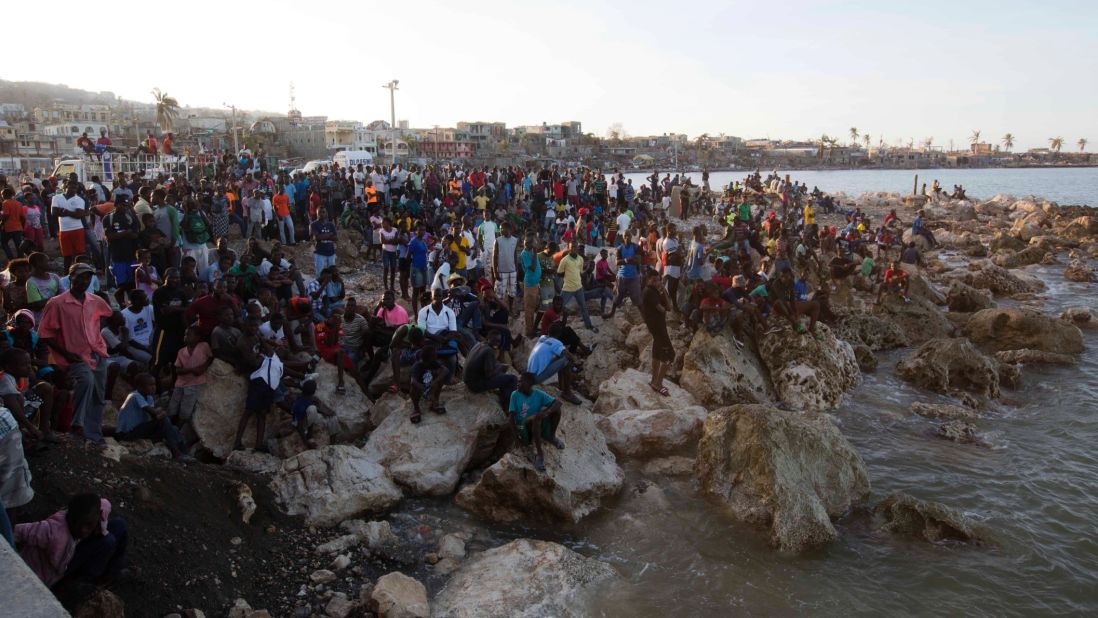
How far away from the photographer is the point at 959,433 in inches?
425

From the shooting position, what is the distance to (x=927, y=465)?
983cm

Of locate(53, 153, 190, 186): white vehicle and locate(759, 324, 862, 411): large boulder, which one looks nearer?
locate(759, 324, 862, 411): large boulder

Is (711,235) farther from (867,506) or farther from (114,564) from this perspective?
(114,564)

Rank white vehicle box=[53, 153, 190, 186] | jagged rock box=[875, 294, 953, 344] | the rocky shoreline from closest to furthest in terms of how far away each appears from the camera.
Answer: the rocky shoreline
jagged rock box=[875, 294, 953, 344]
white vehicle box=[53, 153, 190, 186]

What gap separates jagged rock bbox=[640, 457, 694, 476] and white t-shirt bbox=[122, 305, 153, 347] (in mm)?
6485

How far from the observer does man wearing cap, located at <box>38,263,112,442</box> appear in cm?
702

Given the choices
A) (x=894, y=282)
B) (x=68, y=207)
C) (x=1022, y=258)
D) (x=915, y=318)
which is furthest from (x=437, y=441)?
(x=1022, y=258)

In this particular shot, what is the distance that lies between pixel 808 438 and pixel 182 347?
7665mm

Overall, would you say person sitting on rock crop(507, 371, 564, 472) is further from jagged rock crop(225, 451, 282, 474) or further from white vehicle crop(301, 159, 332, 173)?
white vehicle crop(301, 159, 332, 173)

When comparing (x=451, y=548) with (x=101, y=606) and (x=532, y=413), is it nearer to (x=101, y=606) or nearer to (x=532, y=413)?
(x=532, y=413)

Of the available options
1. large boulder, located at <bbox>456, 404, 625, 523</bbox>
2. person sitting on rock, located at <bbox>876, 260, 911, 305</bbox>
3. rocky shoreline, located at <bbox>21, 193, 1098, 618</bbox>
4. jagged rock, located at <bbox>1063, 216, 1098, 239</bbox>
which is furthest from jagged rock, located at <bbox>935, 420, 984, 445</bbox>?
jagged rock, located at <bbox>1063, 216, 1098, 239</bbox>

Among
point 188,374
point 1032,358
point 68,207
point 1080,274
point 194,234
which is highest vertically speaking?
point 68,207

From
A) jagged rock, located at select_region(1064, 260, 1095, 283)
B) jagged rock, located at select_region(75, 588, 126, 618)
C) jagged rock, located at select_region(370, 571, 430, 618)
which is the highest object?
jagged rock, located at select_region(1064, 260, 1095, 283)

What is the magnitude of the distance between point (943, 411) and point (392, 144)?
3161 cm
